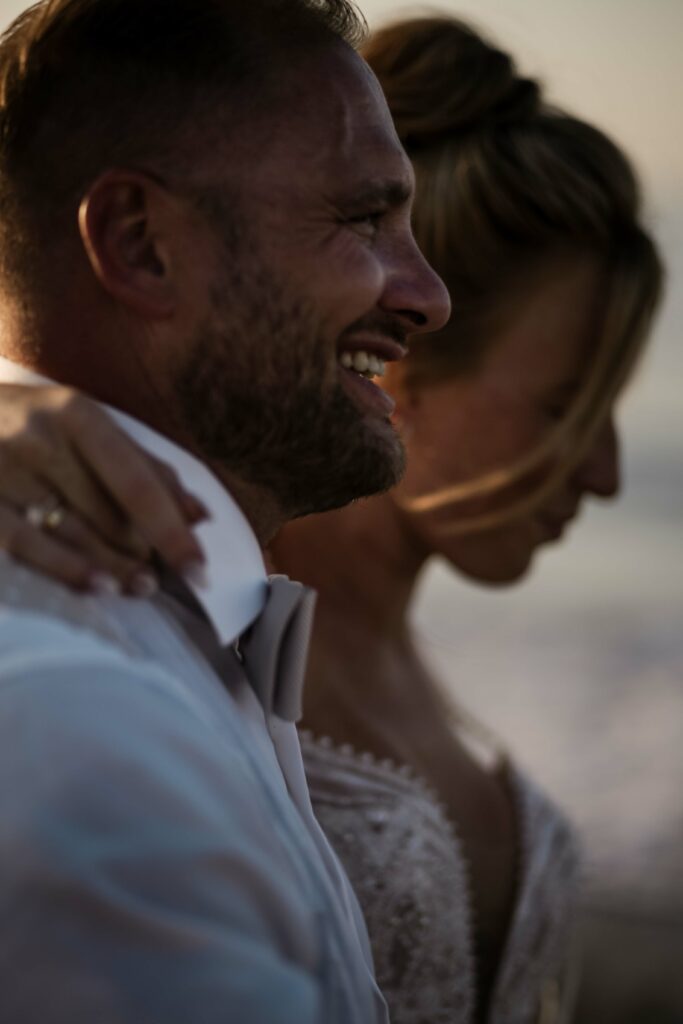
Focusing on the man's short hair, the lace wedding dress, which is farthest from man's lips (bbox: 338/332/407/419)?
the lace wedding dress

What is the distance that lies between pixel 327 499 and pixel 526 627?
775 cm

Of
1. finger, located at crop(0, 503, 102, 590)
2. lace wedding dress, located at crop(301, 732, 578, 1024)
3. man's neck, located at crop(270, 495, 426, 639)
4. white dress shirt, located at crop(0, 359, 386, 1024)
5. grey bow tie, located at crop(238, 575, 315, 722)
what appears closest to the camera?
white dress shirt, located at crop(0, 359, 386, 1024)

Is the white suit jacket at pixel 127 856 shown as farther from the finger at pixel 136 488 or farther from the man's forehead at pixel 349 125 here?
the man's forehead at pixel 349 125

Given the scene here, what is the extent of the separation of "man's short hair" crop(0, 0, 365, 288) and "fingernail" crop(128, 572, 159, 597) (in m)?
0.42

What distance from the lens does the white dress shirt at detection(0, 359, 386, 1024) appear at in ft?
3.43

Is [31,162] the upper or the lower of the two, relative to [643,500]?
upper

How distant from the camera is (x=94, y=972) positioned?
1.05m

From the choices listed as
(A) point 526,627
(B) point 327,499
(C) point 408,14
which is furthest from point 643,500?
(B) point 327,499

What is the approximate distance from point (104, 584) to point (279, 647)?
284mm

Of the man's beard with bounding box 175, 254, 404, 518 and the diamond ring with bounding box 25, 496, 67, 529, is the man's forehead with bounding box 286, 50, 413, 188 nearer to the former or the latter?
the man's beard with bounding box 175, 254, 404, 518

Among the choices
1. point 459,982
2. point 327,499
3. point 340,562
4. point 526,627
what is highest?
point 327,499

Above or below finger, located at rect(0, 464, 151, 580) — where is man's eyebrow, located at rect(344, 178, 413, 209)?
above

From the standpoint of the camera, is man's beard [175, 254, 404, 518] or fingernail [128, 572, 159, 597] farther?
man's beard [175, 254, 404, 518]

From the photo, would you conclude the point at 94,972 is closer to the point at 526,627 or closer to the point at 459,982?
the point at 459,982
